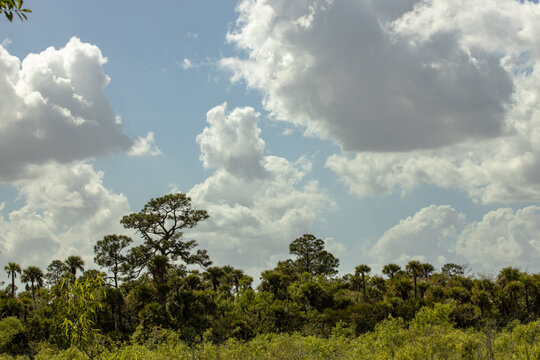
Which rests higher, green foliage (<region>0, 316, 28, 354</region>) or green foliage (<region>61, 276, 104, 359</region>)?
green foliage (<region>61, 276, 104, 359</region>)

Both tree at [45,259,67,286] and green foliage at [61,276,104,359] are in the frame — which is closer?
green foliage at [61,276,104,359]

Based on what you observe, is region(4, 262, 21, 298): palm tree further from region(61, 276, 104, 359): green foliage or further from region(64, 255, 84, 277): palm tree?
region(61, 276, 104, 359): green foliage

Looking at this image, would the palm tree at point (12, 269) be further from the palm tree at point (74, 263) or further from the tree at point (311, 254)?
the tree at point (311, 254)

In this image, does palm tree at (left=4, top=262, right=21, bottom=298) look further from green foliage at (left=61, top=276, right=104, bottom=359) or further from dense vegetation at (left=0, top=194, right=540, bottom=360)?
green foliage at (left=61, top=276, right=104, bottom=359)

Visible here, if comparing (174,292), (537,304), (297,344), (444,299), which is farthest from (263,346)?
(537,304)

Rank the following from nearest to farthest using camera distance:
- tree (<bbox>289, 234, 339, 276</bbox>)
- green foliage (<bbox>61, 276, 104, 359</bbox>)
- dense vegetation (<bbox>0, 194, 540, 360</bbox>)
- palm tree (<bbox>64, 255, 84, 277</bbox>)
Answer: green foliage (<bbox>61, 276, 104, 359</bbox>) < dense vegetation (<bbox>0, 194, 540, 360</bbox>) < palm tree (<bbox>64, 255, 84, 277</bbox>) < tree (<bbox>289, 234, 339, 276</bbox>)

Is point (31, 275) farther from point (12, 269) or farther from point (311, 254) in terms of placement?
point (311, 254)

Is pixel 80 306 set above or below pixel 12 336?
above

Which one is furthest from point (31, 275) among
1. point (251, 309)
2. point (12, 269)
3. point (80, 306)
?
point (80, 306)

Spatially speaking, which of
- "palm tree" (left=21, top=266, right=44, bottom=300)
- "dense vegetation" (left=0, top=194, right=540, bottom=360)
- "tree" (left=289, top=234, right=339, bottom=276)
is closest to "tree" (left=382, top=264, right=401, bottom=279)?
"dense vegetation" (left=0, top=194, right=540, bottom=360)

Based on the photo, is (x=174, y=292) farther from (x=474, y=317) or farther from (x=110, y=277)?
(x=474, y=317)

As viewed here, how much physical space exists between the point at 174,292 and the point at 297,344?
21468 millimetres

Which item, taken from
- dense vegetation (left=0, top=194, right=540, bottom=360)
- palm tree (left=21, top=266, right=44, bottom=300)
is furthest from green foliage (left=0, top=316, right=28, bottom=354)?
palm tree (left=21, top=266, right=44, bottom=300)

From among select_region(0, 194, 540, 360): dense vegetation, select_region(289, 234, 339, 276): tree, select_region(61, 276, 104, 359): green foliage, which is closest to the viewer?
select_region(61, 276, 104, 359): green foliage
